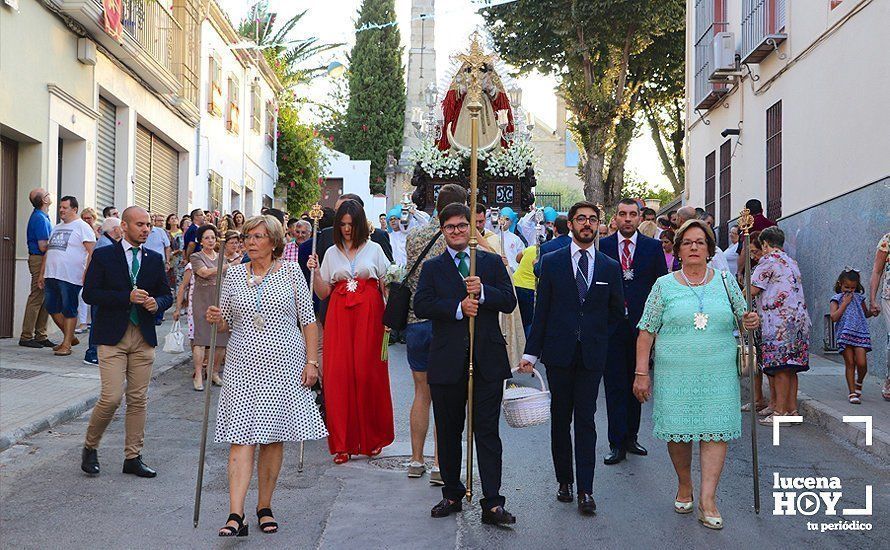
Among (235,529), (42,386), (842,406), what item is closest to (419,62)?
(42,386)

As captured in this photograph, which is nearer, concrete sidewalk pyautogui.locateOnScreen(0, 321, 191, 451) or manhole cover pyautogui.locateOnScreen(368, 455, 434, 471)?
manhole cover pyautogui.locateOnScreen(368, 455, 434, 471)

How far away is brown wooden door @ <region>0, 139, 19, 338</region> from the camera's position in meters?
14.7

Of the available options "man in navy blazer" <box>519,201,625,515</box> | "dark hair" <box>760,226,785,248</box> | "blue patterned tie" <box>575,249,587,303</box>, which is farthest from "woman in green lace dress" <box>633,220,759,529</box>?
"dark hair" <box>760,226,785,248</box>

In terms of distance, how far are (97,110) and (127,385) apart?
37.3ft

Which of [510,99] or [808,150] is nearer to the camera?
[808,150]

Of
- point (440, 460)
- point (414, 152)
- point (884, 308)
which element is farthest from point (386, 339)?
point (414, 152)

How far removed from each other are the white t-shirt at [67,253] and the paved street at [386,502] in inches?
179

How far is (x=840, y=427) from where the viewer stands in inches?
370

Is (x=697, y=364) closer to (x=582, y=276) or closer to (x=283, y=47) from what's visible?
(x=582, y=276)

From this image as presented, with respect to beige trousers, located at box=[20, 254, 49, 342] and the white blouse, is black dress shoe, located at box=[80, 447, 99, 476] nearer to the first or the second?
the white blouse

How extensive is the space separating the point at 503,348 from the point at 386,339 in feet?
5.99

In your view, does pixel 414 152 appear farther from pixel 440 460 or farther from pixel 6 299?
pixel 440 460

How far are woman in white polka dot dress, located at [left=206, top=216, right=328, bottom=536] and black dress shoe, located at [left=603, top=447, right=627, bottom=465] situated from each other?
2.66 metres

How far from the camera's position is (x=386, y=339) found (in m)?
8.09
